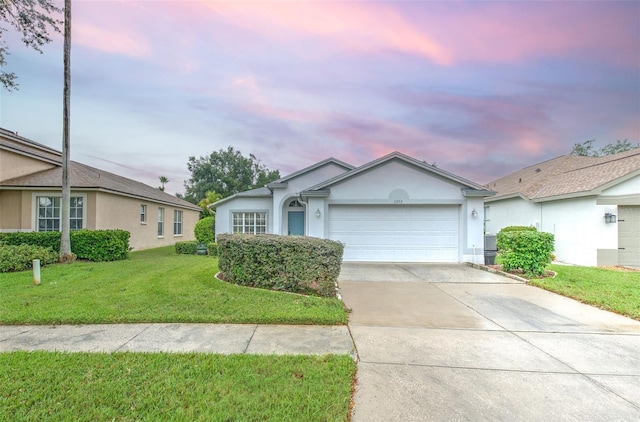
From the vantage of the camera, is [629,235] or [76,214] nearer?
[629,235]

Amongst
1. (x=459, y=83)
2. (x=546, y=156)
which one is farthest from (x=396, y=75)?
(x=546, y=156)

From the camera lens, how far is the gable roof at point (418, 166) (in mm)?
11031

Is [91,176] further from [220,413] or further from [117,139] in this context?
[220,413]

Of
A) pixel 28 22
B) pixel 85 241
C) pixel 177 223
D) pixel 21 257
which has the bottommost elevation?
pixel 21 257

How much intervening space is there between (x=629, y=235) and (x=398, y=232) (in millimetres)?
8952

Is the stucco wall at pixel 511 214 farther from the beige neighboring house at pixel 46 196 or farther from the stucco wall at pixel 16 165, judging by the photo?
the stucco wall at pixel 16 165

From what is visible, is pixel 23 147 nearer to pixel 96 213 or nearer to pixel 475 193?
pixel 96 213

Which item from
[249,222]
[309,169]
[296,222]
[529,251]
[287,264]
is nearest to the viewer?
[287,264]

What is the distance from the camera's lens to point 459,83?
12273 millimetres

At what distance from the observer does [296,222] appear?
15180 millimetres

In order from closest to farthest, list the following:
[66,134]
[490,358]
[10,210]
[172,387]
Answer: [172,387]
[490,358]
[66,134]
[10,210]

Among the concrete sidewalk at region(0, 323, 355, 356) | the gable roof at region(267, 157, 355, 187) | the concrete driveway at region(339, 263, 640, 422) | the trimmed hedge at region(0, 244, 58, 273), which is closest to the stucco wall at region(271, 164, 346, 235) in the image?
the gable roof at region(267, 157, 355, 187)

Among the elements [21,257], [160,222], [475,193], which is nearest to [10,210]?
[21,257]

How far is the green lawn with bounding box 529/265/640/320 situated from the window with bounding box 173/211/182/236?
21.6m
